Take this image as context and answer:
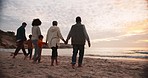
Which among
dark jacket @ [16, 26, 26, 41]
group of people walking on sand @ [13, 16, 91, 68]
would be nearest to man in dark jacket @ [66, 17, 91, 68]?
group of people walking on sand @ [13, 16, 91, 68]

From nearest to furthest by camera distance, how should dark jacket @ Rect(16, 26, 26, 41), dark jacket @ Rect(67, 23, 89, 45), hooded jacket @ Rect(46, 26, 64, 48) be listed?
dark jacket @ Rect(67, 23, 89, 45)
hooded jacket @ Rect(46, 26, 64, 48)
dark jacket @ Rect(16, 26, 26, 41)

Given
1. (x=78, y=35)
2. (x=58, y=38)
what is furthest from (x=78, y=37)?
(x=58, y=38)

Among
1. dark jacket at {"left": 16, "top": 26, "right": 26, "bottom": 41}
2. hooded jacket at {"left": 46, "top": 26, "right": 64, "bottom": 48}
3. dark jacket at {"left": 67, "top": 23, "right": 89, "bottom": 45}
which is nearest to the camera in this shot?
dark jacket at {"left": 67, "top": 23, "right": 89, "bottom": 45}

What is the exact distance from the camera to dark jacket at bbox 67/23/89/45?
13.5 feet

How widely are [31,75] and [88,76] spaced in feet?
2.68

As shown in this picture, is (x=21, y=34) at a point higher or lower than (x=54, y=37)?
higher

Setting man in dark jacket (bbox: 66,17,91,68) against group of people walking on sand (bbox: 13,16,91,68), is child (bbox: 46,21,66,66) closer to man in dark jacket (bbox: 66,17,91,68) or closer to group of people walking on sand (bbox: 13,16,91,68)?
group of people walking on sand (bbox: 13,16,91,68)

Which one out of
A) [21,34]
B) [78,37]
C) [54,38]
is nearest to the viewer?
[78,37]

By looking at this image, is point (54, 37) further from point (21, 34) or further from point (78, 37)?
point (21, 34)

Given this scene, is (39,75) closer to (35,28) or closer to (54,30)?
(54,30)

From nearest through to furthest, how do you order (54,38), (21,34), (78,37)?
(78,37), (54,38), (21,34)

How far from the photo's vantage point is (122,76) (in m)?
3.30

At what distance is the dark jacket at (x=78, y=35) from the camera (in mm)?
4125

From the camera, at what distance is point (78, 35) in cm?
416
